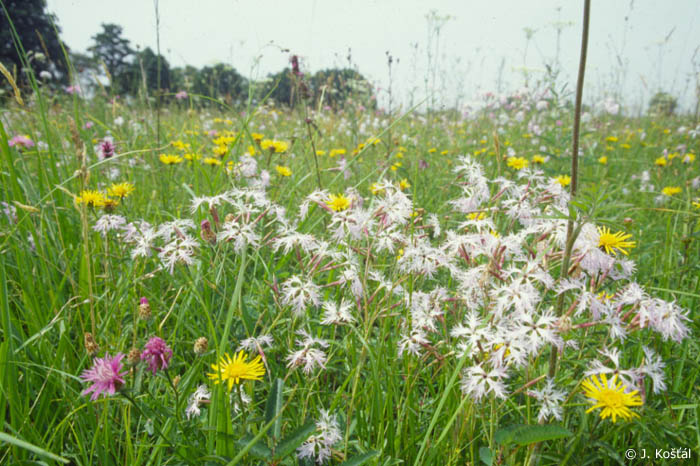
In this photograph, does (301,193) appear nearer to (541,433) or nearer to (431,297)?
(431,297)

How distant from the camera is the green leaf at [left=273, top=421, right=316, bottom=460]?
72 cm

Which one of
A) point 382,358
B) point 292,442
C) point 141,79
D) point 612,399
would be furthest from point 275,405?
point 141,79

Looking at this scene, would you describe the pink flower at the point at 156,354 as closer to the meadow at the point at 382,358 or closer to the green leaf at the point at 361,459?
the meadow at the point at 382,358

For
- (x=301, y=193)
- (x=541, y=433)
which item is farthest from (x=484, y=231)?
(x=301, y=193)

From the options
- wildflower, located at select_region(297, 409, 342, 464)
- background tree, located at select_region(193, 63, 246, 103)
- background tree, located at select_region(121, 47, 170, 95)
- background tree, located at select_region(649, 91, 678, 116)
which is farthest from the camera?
background tree, located at select_region(649, 91, 678, 116)

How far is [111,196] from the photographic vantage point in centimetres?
159

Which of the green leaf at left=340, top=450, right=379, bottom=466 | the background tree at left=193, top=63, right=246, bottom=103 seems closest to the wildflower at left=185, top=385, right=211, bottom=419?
the green leaf at left=340, top=450, right=379, bottom=466

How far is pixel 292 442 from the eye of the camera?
0.73 m

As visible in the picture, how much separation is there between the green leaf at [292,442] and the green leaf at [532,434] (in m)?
0.36

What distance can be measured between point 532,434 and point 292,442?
44cm

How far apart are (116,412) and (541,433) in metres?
1.05

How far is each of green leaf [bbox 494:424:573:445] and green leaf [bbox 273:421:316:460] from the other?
36cm

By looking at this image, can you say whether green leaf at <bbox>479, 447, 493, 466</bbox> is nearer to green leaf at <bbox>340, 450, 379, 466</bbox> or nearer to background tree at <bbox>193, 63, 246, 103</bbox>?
green leaf at <bbox>340, 450, 379, 466</bbox>

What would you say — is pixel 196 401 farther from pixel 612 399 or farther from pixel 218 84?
pixel 218 84
